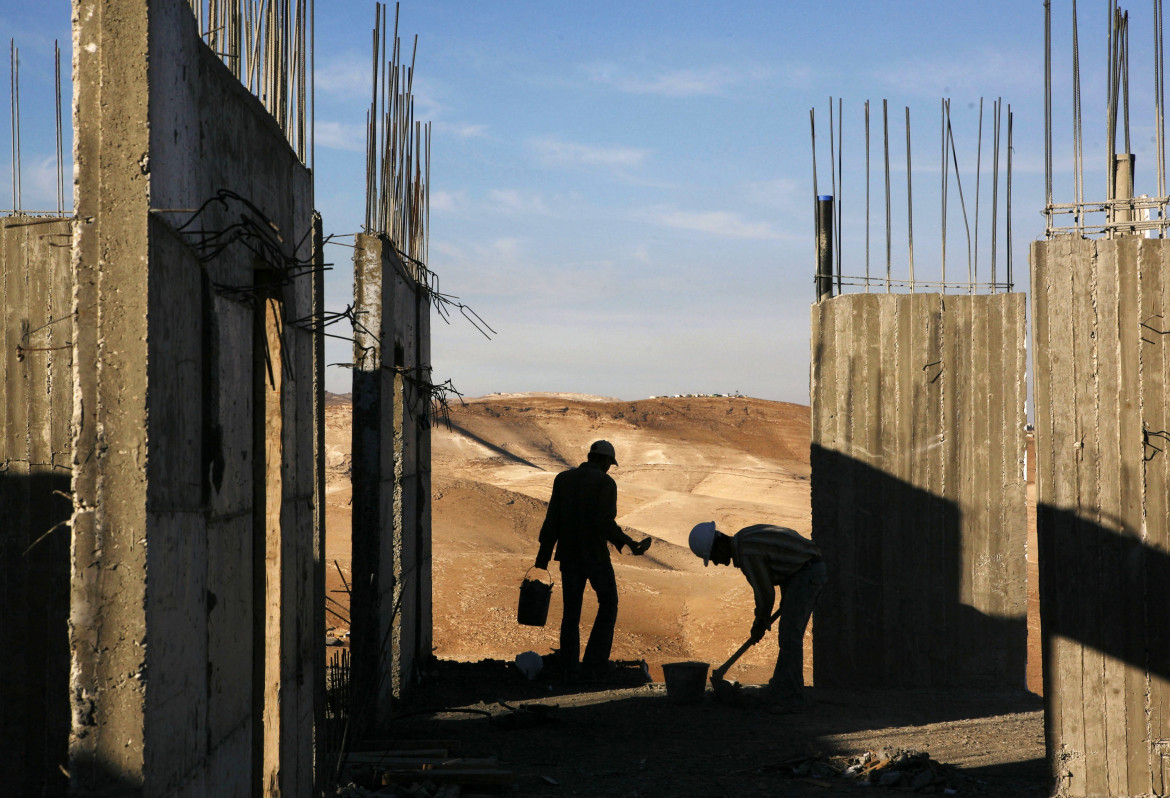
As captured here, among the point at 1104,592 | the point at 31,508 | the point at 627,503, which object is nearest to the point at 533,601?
the point at 31,508

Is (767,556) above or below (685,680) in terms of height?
above

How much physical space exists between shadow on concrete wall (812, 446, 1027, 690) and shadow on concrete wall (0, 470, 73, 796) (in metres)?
5.28

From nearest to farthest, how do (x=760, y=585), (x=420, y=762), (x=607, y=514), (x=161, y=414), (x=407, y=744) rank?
1. (x=161, y=414)
2. (x=420, y=762)
3. (x=407, y=744)
4. (x=760, y=585)
5. (x=607, y=514)

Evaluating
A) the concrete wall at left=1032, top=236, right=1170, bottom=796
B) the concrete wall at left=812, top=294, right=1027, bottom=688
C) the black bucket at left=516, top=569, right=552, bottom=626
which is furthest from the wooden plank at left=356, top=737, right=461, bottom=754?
the concrete wall at left=812, top=294, right=1027, bottom=688

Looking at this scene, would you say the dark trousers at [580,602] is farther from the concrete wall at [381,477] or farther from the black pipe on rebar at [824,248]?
the black pipe on rebar at [824,248]

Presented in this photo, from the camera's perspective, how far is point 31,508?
5.66 meters

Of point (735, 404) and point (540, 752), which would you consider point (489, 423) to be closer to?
point (735, 404)

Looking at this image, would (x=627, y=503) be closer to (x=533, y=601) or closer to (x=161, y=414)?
(x=533, y=601)

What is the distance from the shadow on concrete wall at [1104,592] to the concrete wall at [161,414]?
145 inches

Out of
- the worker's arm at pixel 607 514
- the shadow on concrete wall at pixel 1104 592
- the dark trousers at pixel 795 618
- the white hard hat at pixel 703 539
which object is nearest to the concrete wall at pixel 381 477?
the worker's arm at pixel 607 514

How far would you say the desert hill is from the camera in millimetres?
11891

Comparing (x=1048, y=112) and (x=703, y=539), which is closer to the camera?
(x=1048, y=112)

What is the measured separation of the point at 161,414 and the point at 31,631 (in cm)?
387

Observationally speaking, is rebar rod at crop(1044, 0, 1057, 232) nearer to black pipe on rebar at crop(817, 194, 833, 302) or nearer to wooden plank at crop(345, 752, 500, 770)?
black pipe on rebar at crop(817, 194, 833, 302)
